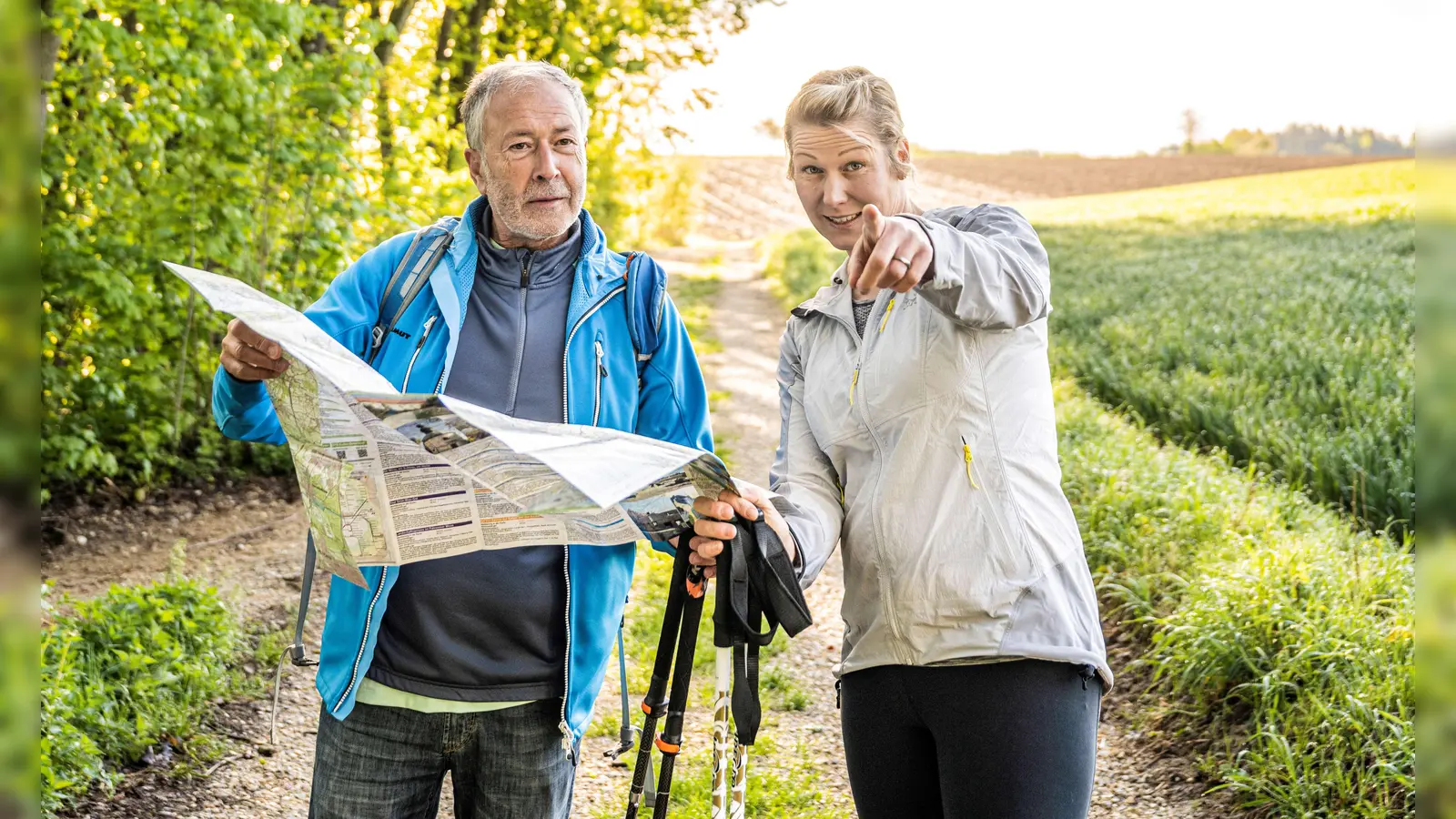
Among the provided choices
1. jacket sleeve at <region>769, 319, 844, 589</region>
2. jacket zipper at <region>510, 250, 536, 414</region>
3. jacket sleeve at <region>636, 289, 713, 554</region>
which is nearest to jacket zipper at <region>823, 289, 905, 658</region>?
jacket sleeve at <region>769, 319, 844, 589</region>

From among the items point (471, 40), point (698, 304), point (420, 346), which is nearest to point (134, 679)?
point (420, 346)

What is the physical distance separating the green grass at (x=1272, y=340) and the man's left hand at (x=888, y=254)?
2.18 feet

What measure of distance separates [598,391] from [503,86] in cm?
73

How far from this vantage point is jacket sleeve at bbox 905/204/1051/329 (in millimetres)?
1723

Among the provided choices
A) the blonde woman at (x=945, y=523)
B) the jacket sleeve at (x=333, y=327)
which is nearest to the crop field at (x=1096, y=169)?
the blonde woman at (x=945, y=523)

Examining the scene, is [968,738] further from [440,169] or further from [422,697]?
[440,169]

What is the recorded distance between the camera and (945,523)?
1959 mm

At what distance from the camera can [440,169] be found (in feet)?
34.0

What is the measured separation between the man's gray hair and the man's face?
0.02 metres

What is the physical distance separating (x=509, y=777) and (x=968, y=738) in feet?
3.23

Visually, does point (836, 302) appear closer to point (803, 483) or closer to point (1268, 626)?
point (803, 483)

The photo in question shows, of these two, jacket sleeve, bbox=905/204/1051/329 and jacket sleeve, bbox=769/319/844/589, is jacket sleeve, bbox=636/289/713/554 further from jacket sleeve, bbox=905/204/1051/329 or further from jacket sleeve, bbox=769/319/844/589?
jacket sleeve, bbox=905/204/1051/329

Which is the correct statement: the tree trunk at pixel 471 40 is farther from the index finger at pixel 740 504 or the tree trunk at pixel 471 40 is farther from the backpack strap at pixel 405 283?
the index finger at pixel 740 504

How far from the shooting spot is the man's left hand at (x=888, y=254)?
1.62 metres
